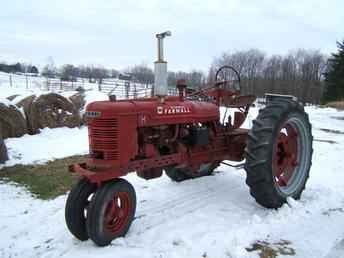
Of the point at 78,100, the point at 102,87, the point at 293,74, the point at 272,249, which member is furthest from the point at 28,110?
the point at 293,74

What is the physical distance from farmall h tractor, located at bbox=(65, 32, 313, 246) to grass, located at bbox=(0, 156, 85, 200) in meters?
1.70

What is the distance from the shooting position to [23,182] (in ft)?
18.9

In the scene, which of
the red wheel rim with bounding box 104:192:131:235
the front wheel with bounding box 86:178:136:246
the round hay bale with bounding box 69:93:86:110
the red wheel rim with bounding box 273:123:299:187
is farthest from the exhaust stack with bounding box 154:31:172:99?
the round hay bale with bounding box 69:93:86:110

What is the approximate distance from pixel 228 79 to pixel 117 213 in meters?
3.01

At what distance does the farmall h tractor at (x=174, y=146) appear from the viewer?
11.3 feet

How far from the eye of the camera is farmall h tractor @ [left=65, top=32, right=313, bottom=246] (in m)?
3.45

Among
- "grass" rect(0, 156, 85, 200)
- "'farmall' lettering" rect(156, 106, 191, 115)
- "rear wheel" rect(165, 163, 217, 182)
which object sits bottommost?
"grass" rect(0, 156, 85, 200)

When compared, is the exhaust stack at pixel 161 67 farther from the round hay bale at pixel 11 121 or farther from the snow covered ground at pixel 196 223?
the round hay bale at pixel 11 121

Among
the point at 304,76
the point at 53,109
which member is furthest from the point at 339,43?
the point at 53,109

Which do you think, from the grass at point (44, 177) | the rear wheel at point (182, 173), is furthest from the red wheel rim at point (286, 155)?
the grass at point (44, 177)

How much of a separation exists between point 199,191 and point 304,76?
6078 centimetres

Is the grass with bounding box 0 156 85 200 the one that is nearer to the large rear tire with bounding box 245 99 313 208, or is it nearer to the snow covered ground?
the snow covered ground

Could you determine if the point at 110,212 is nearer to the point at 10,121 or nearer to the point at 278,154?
the point at 278,154

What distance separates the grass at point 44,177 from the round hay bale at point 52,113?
124 inches
